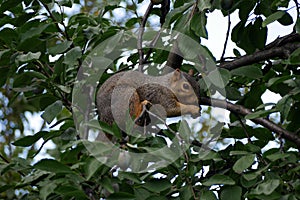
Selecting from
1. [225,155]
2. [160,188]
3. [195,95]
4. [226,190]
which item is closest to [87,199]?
[160,188]

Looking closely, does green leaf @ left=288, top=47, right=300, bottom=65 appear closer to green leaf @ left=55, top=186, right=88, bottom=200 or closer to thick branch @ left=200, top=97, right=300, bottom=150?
thick branch @ left=200, top=97, right=300, bottom=150

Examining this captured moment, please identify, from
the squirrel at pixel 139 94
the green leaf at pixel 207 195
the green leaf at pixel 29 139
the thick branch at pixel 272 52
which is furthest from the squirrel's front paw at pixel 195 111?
the green leaf at pixel 207 195

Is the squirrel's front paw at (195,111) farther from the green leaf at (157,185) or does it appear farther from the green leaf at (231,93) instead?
the green leaf at (157,185)

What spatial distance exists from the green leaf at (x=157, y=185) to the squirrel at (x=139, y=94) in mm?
585

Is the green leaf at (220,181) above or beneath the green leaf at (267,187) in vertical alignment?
beneath

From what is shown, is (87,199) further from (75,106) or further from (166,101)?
(166,101)

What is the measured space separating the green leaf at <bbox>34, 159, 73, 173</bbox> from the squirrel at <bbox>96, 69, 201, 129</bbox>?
69 centimetres

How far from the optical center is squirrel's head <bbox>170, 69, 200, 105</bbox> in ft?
7.92

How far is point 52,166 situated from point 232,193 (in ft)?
1.61

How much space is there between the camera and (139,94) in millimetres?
2713

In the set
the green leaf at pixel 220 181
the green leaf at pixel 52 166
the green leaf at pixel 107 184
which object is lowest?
the green leaf at pixel 220 181

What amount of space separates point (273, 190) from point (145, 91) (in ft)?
4.14

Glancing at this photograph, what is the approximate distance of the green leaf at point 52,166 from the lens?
1.62 metres

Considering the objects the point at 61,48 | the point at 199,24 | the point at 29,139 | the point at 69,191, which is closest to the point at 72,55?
the point at 61,48
